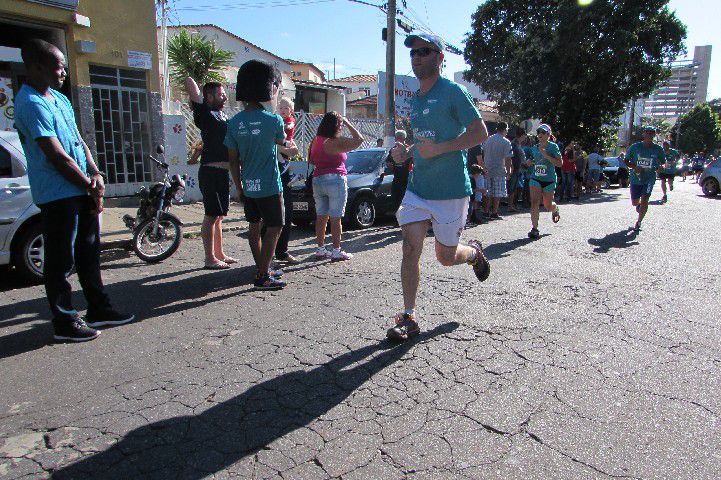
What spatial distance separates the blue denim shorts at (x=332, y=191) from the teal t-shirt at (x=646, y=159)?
223 inches

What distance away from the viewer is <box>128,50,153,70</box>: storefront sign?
10742 millimetres

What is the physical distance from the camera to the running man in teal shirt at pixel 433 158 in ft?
11.6

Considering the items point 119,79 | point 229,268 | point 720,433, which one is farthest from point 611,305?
point 119,79

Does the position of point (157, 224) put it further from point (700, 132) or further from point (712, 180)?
point (700, 132)

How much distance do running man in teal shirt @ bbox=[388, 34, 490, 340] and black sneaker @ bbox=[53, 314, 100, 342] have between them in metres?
2.18

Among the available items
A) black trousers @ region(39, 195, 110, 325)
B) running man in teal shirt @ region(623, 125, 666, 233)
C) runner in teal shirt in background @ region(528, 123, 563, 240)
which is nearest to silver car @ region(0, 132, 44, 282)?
black trousers @ region(39, 195, 110, 325)

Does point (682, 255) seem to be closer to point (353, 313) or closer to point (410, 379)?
point (353, 313)

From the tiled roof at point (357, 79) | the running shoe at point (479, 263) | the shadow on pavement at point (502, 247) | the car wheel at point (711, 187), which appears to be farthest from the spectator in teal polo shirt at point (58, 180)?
the tiled roof at point (357, 79)

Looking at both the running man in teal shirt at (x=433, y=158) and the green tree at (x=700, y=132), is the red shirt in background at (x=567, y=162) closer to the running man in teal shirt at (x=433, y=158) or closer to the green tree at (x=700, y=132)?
the running man in teal shirt at (x=433, y=158)

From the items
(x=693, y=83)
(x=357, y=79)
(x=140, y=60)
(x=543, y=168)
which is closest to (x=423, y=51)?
(x=543, y=168)

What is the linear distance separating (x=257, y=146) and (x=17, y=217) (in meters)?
2.49

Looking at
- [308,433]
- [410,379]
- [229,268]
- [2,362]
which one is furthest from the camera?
[229,268]

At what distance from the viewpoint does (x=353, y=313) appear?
4.32 metres

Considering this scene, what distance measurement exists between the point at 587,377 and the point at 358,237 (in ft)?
17.4
